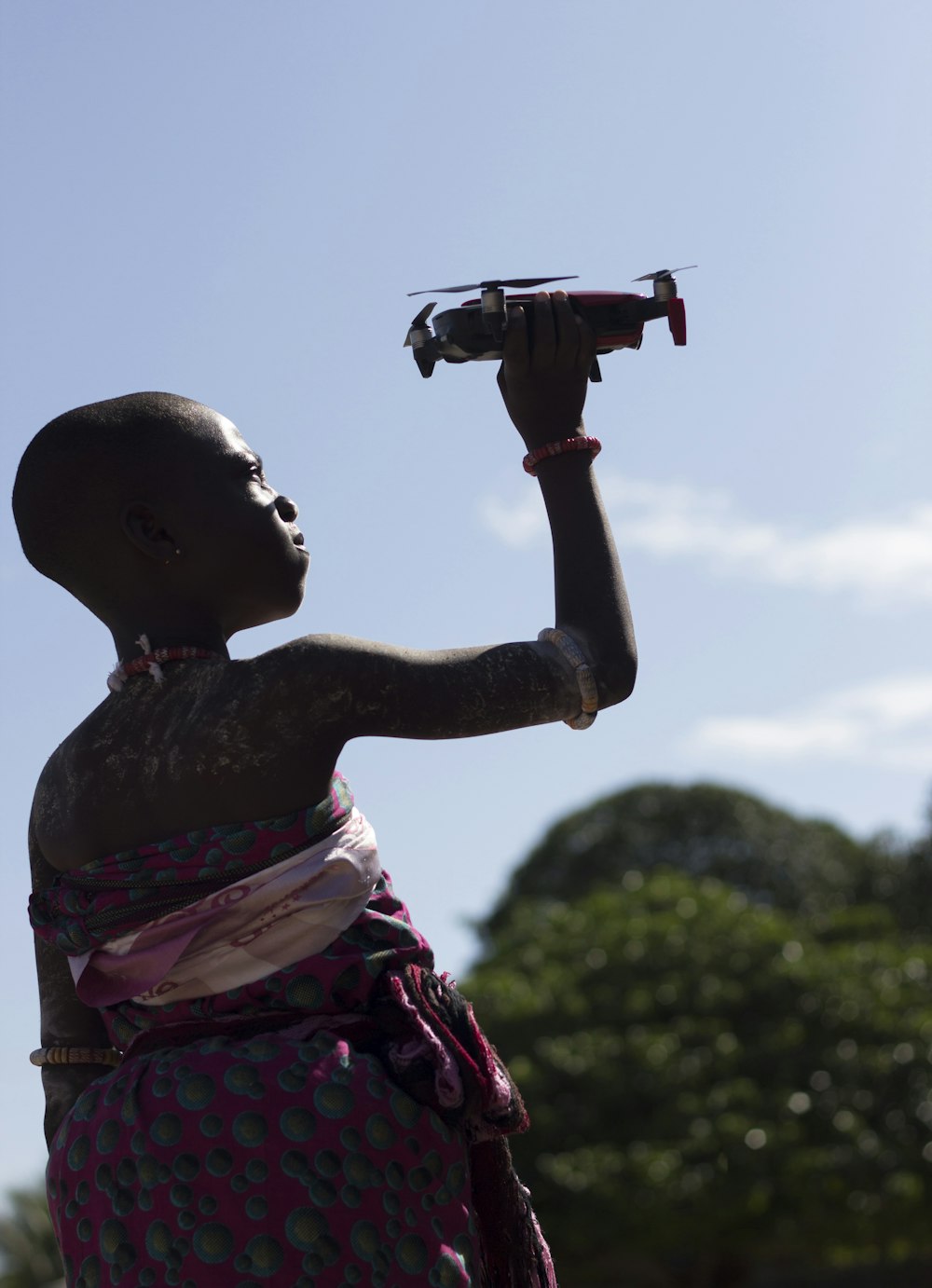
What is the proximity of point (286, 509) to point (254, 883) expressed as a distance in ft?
2.20

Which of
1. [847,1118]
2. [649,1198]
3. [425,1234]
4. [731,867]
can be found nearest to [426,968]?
[425,1234]

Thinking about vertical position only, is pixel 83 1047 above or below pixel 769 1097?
above

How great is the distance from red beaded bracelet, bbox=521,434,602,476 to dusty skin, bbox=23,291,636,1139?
17 mm

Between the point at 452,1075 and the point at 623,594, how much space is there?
82 centimetres

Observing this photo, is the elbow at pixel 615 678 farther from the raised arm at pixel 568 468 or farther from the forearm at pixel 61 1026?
the forearm at pixel 61 1026

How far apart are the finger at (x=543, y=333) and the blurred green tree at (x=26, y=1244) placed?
60.7ft

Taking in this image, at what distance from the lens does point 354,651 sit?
97.7 inches

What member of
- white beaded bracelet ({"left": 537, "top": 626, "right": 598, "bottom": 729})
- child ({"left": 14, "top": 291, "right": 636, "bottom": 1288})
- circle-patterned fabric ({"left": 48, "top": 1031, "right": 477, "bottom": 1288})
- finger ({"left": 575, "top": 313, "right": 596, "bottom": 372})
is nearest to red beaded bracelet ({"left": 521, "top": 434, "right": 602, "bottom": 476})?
child ({"left": 14, "top": 291, "right": 636, "bottom": 1288})

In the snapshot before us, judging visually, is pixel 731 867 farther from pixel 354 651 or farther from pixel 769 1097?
pixel 354 651

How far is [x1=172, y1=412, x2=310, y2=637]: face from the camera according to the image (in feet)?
8.77

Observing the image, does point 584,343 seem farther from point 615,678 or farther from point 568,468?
point 615,678

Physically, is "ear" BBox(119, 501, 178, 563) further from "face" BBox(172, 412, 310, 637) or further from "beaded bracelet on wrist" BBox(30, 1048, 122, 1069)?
"beaded bracelet on wrist" BBox(30, 1048, 122, 1069)

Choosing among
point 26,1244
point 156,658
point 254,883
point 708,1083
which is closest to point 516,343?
point 156,658

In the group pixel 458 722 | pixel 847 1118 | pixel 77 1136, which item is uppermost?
pixel 458 722
